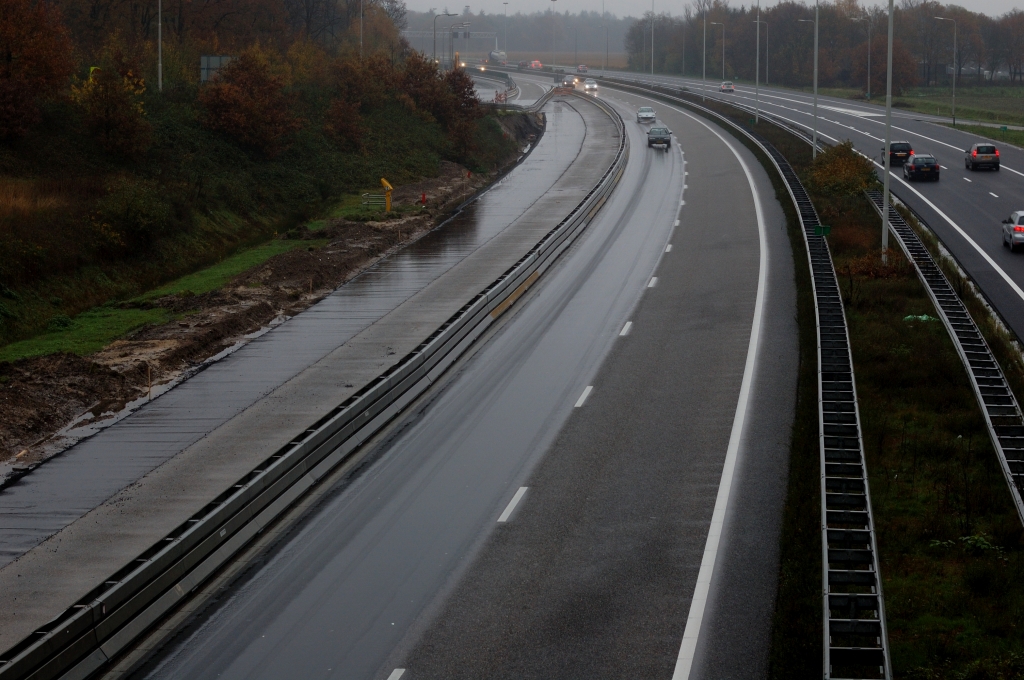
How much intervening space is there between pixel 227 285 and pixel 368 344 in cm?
838

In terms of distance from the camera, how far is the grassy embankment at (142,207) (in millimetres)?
31547

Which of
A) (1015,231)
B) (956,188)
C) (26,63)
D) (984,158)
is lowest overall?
(1015,231)

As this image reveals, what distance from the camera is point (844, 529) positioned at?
16547 mm

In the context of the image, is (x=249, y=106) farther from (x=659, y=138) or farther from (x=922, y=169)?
(x=922, y=169)

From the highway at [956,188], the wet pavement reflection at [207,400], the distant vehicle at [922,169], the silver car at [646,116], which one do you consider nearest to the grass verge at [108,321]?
the wet pavement reflection at [207,400]

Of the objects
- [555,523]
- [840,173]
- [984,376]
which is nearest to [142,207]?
[555,523]

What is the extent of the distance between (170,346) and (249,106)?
1056 inches

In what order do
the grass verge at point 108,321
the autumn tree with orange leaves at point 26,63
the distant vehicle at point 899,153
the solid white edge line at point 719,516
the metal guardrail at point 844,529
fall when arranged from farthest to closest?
the distant vehicle at point 899,153, the autumn tree with orange leaves at point 26,63, the grass verge at point 108,321, the solid white edge line at point 719,516, the metal guardrail at point 844,529

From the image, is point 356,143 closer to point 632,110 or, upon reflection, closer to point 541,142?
point 541,142

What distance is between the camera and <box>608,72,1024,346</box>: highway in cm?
3650

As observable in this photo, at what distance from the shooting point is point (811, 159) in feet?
199

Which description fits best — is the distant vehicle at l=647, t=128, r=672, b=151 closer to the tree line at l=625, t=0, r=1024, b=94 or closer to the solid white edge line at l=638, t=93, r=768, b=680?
the solid white edge line at l=638, t=93, r=768, b=680

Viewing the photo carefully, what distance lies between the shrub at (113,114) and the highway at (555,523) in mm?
20042

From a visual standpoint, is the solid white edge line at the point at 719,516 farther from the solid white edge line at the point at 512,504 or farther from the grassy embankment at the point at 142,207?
the grassy embankment at the point at 142,207
